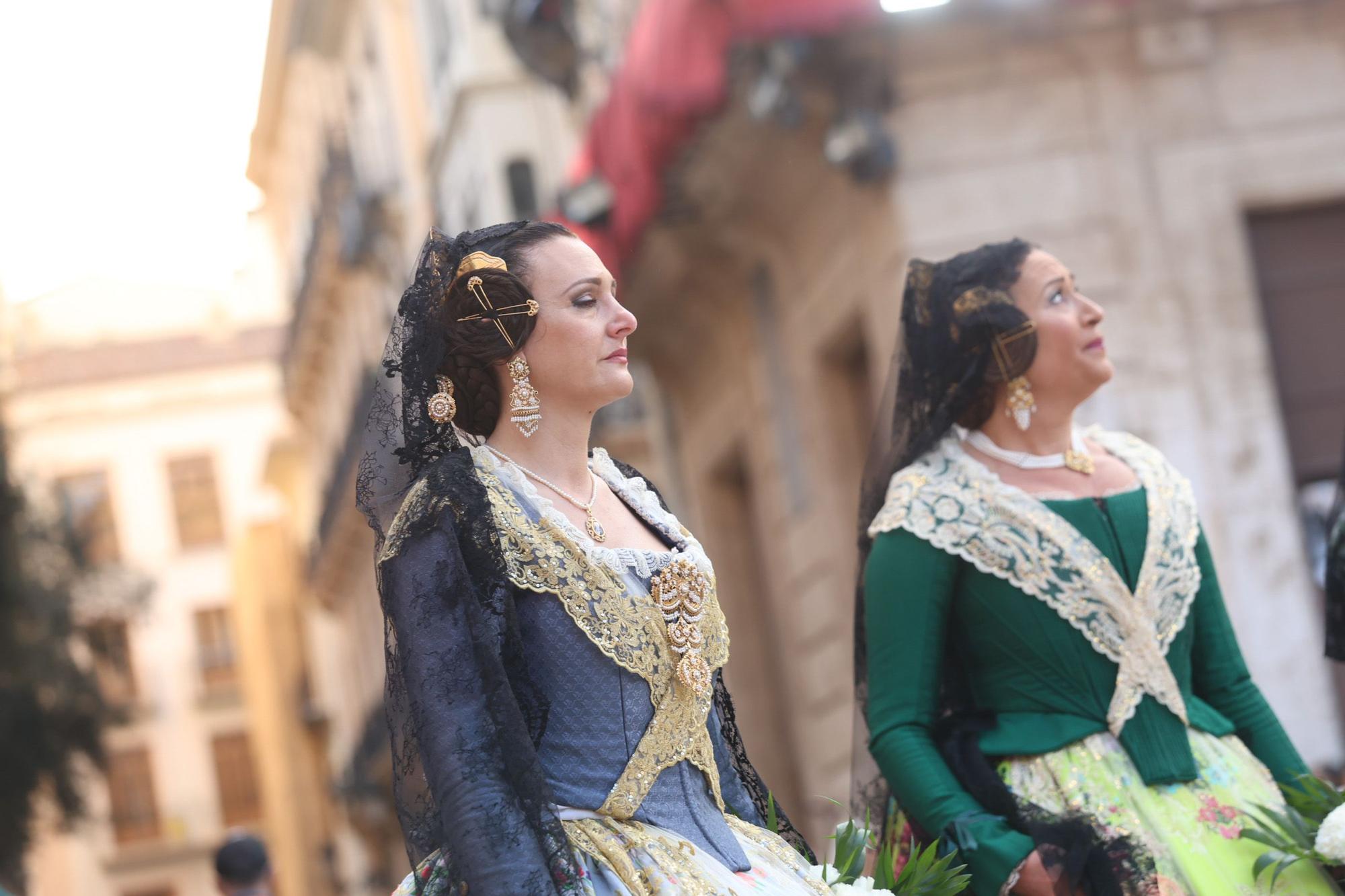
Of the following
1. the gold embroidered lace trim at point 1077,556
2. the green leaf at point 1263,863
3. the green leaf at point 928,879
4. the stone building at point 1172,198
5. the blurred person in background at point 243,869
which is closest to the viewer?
the green leaf at point 928,879

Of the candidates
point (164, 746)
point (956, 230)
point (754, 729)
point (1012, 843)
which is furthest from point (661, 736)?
point (164, 746)

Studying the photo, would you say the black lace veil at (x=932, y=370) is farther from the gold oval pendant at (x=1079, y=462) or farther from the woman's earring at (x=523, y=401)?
the woman's earring at (x=523, y=401)

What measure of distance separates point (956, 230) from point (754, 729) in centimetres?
622

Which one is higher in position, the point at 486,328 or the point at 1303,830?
the point at 486,328

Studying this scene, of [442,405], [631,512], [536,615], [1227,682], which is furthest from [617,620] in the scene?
[1227,682]

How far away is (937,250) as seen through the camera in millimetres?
10633

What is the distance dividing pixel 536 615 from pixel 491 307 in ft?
1.79

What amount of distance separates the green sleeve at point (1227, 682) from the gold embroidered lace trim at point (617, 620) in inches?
60.9

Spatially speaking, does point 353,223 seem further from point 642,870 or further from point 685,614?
point 642,870

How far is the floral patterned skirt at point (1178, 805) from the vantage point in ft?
13.3

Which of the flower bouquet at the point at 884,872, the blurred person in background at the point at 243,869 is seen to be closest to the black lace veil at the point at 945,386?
the flower bouquet at the point at 884,872

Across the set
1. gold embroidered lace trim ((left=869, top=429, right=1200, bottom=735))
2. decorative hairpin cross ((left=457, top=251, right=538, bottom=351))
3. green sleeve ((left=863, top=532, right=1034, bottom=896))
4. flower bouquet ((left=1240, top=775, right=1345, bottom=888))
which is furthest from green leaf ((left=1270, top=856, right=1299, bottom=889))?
decorative hairpin cross ((left=457, top=251, right=538, bottom=351))

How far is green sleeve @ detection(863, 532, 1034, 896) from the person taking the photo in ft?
13.9

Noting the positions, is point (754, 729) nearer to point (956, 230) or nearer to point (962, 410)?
point (956, 230)
